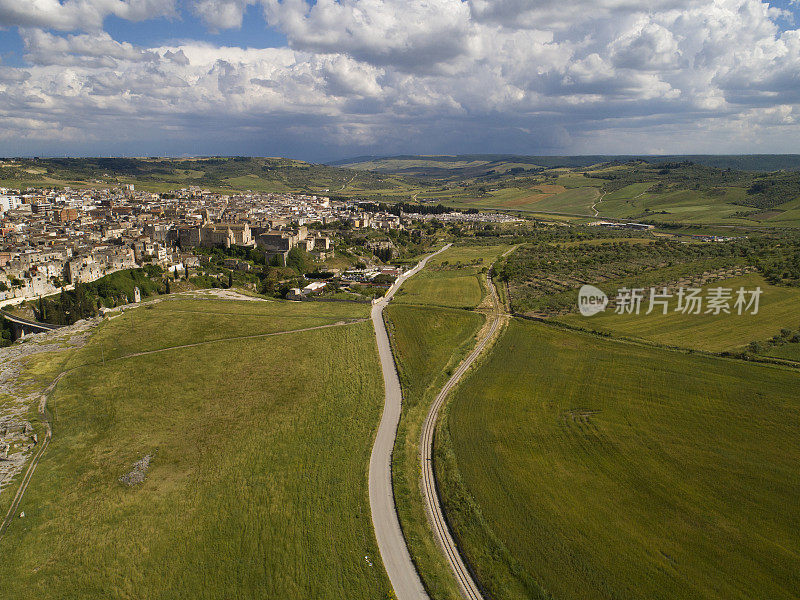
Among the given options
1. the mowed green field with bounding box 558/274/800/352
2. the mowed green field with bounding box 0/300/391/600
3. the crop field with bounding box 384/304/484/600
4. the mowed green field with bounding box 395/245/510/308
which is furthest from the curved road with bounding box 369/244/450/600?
the mowed green field with bounding box 558/274/800/352

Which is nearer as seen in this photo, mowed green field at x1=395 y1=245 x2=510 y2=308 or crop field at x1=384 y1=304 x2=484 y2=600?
crop field at x1=384 y1=304 x2=484 y2=600

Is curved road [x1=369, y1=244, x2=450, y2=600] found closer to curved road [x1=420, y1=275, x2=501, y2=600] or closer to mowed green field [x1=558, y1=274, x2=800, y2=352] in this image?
curved road [x1=420, y1=275, x2=501, y2=600]

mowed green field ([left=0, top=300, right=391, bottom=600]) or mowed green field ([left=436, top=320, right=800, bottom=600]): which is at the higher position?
mowed green field ([left=436, top=320, right=800, bottom=600])

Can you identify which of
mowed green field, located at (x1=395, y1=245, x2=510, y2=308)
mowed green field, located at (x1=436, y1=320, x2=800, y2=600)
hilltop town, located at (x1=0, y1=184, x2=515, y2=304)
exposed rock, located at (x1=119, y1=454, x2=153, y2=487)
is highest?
hilltop town, located at (x1=0, y1=184, x2=515, y2=304)

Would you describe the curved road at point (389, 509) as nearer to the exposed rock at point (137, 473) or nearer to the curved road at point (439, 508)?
the curved road at point (439, 508)

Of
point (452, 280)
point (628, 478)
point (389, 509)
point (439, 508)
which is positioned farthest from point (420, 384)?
point (452, 280)

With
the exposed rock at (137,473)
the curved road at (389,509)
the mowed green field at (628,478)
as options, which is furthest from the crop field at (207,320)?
the mowed green field at (628,478)
